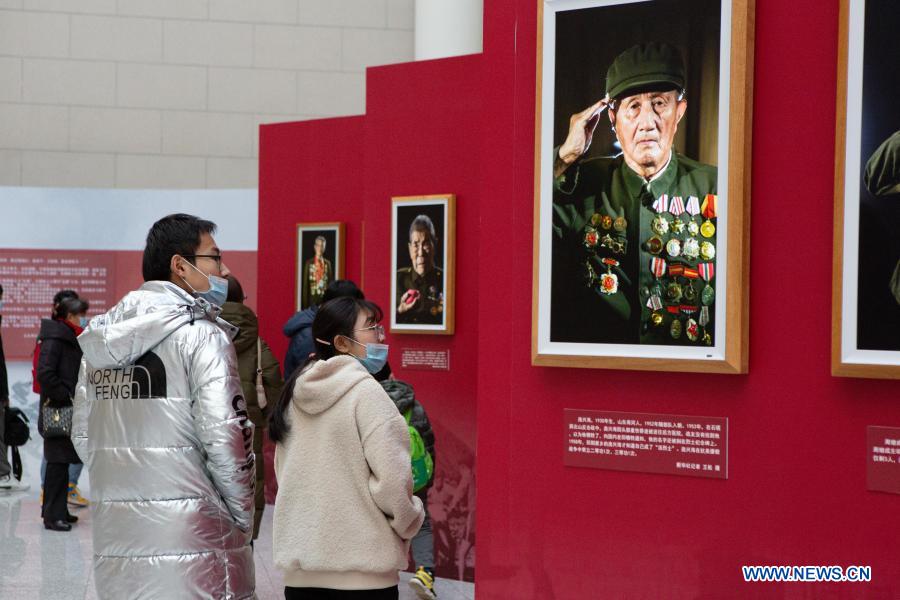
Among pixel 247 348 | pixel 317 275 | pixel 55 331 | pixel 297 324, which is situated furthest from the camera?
pixel 317 275

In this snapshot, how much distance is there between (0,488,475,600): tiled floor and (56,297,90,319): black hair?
1.63m

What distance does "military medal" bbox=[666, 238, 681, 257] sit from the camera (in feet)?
12.5

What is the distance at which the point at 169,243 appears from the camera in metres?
3.36

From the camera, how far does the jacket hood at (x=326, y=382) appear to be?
333 cm

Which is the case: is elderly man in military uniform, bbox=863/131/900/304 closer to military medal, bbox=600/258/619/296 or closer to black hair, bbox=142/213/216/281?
military medal, bbox=600/258/619/296

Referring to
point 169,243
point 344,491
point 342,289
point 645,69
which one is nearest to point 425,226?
point 342,289

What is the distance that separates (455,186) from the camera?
6.64 m

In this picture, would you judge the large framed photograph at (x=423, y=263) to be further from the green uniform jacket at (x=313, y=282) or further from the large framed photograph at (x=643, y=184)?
the large framed photograph at (x=643, y=184)

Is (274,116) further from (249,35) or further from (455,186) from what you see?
(455,186)

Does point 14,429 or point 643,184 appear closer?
point 643,184

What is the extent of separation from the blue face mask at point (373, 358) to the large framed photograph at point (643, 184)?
0.65m
